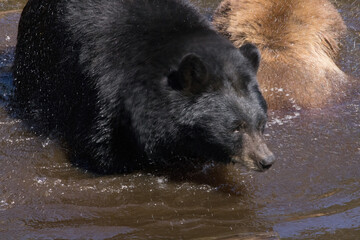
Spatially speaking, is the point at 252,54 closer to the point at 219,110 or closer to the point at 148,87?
the point at 219,110

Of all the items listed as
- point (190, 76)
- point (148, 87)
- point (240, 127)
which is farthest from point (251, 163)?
point (148, 87)

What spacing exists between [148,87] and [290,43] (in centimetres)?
269

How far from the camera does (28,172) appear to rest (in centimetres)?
539

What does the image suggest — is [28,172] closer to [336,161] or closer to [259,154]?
[259,154]

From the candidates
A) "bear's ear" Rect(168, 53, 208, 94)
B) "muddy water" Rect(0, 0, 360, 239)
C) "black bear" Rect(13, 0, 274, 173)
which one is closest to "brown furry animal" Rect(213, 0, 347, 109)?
"muddy water" Rect(0, 0, 360, 239)

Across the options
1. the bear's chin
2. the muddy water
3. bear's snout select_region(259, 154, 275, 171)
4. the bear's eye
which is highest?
the bear's eye

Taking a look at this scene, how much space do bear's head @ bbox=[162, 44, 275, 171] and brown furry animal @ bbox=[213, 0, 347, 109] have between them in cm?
166

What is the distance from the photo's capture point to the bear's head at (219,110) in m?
4.85

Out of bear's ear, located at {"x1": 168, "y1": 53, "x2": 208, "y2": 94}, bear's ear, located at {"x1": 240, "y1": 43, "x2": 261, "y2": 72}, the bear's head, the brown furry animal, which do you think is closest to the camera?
bear's ear, located at {"x1": 168, "y1": 53, "x2": 208, "y2": 94}

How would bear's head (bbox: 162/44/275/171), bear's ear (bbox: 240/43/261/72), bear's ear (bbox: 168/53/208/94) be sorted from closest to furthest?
bear's ear (bbox: 168/53/208/94), bear's head (bbox: 162/44/275/171), bear's ear (bbox: 240/43/261/72)

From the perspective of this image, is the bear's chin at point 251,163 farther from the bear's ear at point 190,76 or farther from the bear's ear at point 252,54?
the bear's ear at point 252,54

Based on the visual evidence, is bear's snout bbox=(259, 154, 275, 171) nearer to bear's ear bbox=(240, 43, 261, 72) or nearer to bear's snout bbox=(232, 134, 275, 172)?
bear's snout bbox=(232, 134, 275, 172)

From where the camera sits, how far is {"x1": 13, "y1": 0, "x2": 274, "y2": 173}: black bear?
16.0 ft

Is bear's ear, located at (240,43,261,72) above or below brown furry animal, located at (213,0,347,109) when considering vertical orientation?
above
